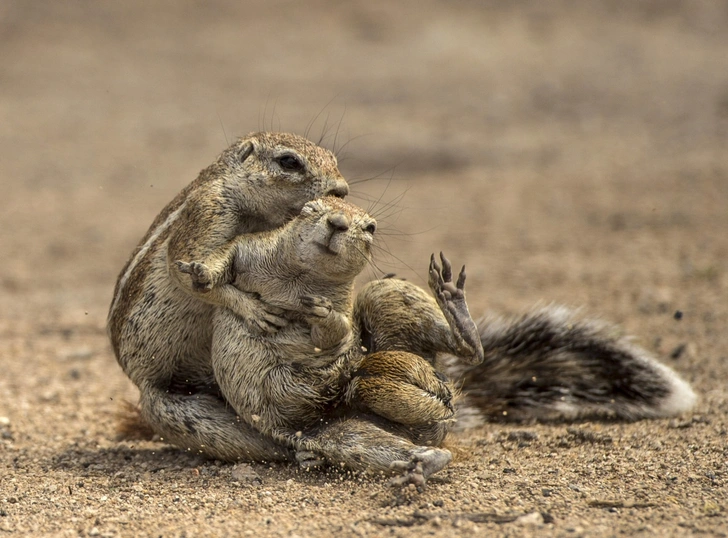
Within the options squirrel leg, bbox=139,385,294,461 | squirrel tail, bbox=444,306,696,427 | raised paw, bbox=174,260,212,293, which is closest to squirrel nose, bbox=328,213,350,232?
raised paw, bbox=174,260,212,293

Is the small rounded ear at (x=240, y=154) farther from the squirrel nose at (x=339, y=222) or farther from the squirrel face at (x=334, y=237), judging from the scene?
the squirrel nose at (x=339, y=222)

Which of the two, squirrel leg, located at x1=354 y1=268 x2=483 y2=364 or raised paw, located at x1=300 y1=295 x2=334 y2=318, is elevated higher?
squirrel leg, located at x1=354 y1=268 x2=483 y2=364

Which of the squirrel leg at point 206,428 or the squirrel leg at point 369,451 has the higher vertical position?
the squirrel leg at point 369,451

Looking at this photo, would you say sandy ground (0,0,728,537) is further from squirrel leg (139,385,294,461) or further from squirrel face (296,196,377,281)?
squirrel face (296,196,377,281)

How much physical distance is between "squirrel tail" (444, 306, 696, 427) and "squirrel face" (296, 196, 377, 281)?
1.47 m

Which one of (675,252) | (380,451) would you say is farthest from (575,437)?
(675,252)

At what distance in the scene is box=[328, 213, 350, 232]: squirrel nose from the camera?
13.0ft

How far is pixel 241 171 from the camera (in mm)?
4555

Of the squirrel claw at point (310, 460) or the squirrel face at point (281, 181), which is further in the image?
the squirrel face at point (281, 181)

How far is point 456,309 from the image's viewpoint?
4.39m

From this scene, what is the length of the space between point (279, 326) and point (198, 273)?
47 cm

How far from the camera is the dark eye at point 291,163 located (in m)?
4.48

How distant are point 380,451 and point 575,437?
1384 mm

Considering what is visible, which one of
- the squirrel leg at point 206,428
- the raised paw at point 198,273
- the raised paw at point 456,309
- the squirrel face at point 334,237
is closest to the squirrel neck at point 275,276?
the squirrel face at point 334,237
